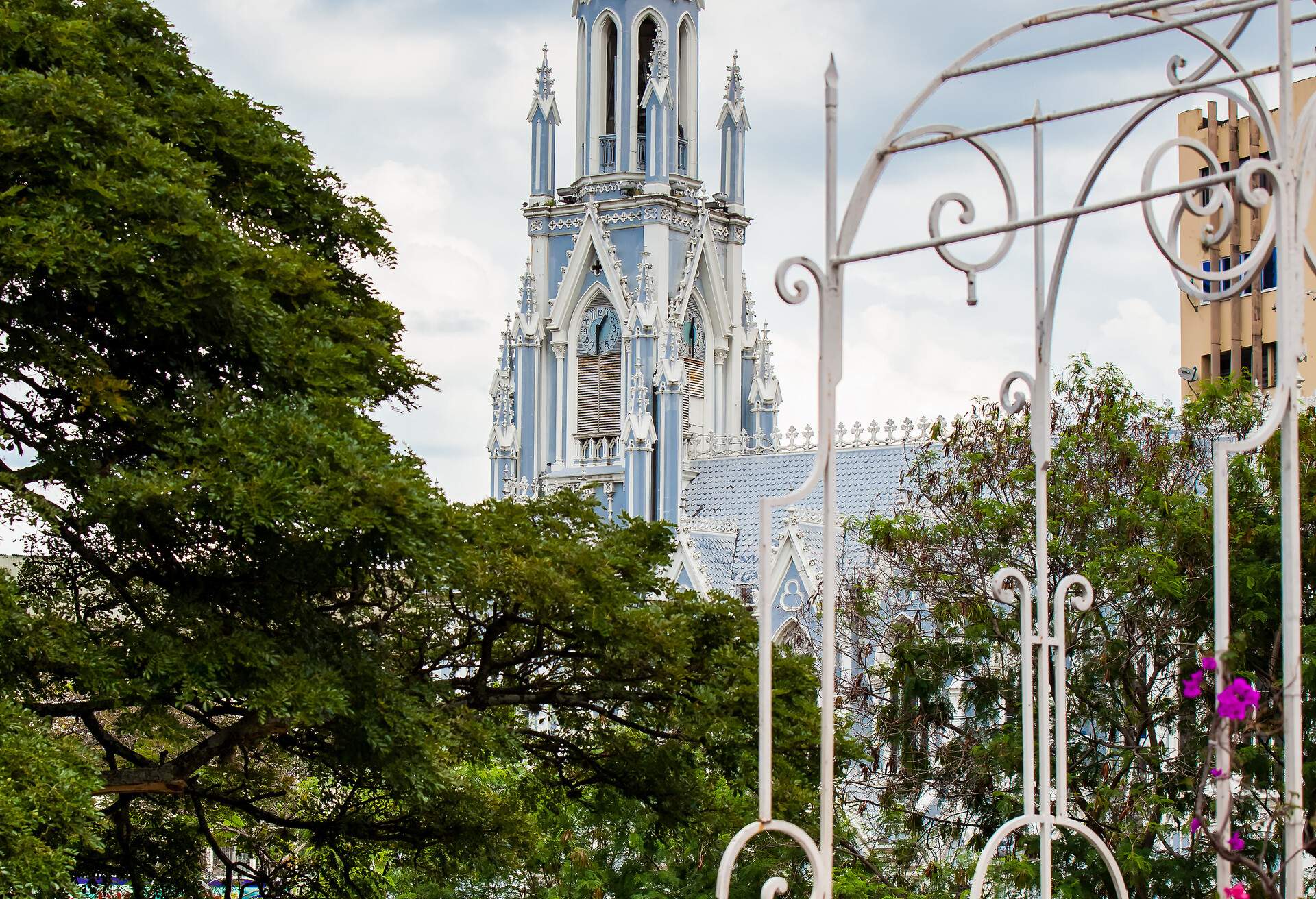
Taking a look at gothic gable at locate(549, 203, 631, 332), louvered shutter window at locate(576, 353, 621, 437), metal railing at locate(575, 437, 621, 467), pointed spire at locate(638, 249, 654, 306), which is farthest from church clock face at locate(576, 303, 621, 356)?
metal railing at locate(575, 437, 621, 467)

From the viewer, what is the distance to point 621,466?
4616 centimetres

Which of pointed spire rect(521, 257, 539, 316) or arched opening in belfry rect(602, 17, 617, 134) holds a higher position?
arched opening in belfry rect(602, 17, 617, 134)

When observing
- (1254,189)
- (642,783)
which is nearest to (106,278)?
(642,783)

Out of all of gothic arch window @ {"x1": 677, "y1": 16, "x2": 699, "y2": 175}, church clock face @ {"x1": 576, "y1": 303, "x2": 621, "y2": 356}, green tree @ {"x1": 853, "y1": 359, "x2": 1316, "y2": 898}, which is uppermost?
gothic arch window @ {"x1": 677, "y1": 16, "x2": 699, "y2": 175}

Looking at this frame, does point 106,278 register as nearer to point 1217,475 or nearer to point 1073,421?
point 1217,475

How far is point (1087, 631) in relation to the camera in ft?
53.0

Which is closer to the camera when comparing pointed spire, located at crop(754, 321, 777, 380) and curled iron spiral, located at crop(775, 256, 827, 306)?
curled iron spiral, located at crop(775, 256, 827, 306)

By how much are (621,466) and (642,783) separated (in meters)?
32.7

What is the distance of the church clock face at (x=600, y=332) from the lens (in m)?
47.0

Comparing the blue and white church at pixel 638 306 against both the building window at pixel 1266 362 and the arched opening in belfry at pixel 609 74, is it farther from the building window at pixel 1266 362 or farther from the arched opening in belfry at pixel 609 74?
the building window at pixel 1266 362

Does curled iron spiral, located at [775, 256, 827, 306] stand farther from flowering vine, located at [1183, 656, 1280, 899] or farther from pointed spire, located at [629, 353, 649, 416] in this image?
pointed spire, located at [629, 353, 649, 416]

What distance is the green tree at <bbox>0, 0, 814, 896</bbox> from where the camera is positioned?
1053 centimetres

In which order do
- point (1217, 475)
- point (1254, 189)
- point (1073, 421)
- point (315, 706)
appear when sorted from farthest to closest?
point (1073, 421) < point (315, 706) < point (1254, 189) < point (1217, 475)

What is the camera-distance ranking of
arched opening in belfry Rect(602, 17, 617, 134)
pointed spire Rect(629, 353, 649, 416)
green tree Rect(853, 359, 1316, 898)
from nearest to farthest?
green tree Rect(853, 359, 1316, 898) < pointed spire Rect(629, 353, 649, 416) < arched opening in belfry Rect(602, 17, 617, 134)
